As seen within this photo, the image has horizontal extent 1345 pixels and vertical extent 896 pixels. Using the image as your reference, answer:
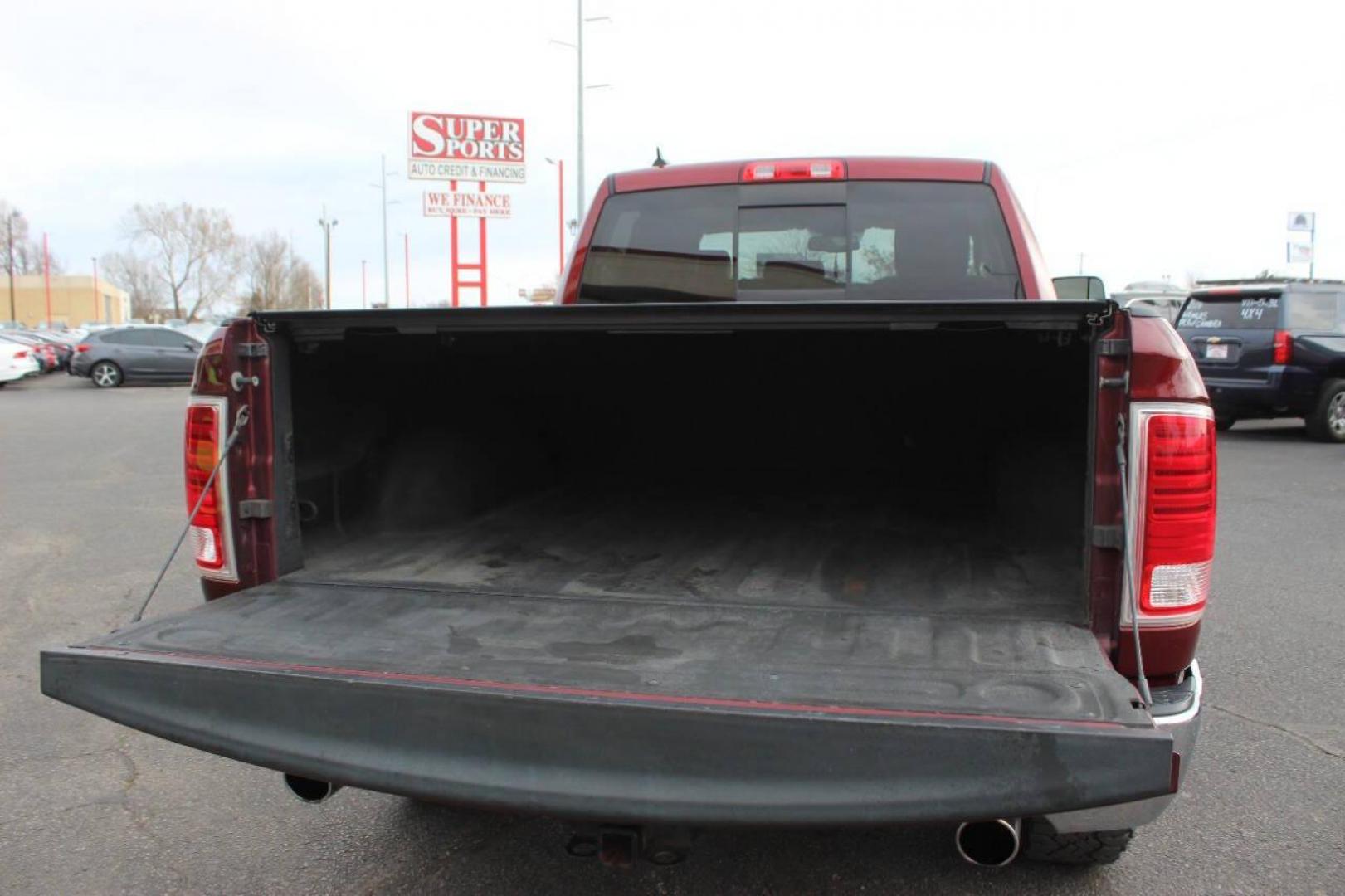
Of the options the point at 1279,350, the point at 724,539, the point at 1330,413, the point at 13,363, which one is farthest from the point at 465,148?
the point at 724,539

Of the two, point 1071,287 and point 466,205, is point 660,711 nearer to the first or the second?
point 1071,287

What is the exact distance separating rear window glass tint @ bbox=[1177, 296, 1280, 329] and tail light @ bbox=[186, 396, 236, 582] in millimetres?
12323

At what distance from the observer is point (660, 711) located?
1.89 m

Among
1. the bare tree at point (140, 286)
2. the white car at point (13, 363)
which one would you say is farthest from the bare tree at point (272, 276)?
the white car at point (13, 363)

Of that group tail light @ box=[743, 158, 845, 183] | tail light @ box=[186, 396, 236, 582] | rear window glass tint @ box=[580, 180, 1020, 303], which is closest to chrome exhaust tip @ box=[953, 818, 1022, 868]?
tail light @ box=[186, 396, 236, 582]

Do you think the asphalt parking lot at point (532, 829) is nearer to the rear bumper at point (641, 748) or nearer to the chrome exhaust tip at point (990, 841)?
the chrome exhaust tip at point (990, 841)

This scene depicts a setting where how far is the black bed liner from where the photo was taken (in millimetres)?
1806

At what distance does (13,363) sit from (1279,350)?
25404mm

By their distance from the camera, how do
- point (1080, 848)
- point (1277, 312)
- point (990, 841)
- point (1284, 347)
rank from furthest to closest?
1. point (1277, 312)
2. point (1284, 347)
3. point (1080, 848)
4. point (990, 841)

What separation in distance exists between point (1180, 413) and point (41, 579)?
20.7 feet

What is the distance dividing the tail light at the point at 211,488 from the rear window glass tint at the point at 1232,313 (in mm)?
12323

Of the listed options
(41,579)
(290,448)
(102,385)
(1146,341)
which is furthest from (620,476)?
(102,385)

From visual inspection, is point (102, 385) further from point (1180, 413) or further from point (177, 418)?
point (1180, 413)

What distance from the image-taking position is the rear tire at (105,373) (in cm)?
2334
